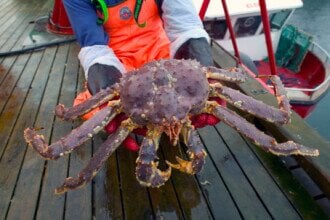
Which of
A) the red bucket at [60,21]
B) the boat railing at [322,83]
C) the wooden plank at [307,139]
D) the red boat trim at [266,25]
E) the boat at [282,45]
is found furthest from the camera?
the boat at [282,45]

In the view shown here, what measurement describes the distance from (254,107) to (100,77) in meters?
1.11

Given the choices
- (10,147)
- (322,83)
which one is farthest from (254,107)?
(322,83)

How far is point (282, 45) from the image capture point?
25.4ft

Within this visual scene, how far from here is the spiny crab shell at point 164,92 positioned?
1870 millimetres

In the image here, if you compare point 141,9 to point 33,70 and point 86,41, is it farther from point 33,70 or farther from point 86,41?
point 33,70

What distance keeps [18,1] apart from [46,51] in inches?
169

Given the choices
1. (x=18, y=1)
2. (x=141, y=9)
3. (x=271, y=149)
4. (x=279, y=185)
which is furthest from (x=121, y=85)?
(x=18, y=1)

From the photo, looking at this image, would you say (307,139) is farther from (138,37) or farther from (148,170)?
(138,37)

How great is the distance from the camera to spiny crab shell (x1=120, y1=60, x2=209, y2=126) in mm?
1870

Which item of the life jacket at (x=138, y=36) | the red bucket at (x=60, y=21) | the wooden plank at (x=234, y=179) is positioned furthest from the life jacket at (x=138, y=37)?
the red bucket at (x=60, y=21)

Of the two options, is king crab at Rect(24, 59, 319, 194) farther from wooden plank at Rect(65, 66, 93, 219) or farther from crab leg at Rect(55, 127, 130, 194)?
wooden plank at Rect(65, 66, 93, 219)

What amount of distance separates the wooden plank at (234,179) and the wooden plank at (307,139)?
15.7 inches

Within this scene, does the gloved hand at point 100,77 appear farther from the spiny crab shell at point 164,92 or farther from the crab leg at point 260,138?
the crab leg at point 260,138

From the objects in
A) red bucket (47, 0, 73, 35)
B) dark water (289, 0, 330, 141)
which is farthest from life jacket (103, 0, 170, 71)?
dark water (289, 0, 330, 141)
